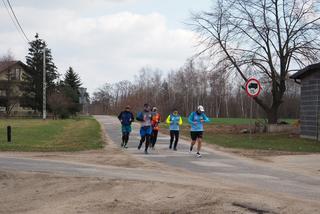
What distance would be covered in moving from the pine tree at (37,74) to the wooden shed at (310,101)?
62.5 metres

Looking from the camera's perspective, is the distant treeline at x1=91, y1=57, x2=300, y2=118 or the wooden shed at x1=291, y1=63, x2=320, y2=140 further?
the distant treeline at x1=91, y1=57, x2=300, y2=118

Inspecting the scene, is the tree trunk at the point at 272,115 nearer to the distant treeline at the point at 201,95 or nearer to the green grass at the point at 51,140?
the green grass at the point at 51,140

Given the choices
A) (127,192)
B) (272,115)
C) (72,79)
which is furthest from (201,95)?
(127,192)

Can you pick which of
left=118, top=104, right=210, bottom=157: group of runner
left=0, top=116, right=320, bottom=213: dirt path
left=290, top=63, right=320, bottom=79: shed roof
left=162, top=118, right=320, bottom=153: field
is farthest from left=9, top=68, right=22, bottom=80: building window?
left=0, top=116, right=320, bottom=213: dirt path

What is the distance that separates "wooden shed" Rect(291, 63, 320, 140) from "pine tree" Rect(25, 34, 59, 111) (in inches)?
2462

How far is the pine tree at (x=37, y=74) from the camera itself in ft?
277

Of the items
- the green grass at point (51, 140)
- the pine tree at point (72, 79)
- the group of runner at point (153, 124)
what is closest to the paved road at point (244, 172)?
the group of runner at point (153, 124)

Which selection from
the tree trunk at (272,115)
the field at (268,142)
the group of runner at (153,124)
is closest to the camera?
the group of runner at (153,124)

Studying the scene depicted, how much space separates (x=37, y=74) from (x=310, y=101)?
6666cm

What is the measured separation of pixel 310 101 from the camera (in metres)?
25.8

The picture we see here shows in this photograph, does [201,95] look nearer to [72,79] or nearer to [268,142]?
[72,79]

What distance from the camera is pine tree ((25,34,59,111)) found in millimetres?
84438

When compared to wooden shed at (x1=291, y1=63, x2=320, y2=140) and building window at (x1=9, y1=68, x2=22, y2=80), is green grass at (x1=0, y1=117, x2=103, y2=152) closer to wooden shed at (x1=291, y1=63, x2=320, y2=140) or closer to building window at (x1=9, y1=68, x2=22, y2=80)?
wooden shed at (x1=291, y1=63, x2=320, y2=140)

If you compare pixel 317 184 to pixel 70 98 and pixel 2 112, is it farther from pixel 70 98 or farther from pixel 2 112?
pixel 2 112
